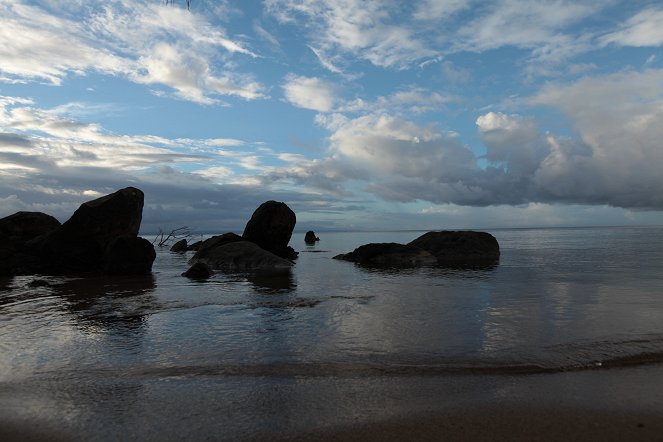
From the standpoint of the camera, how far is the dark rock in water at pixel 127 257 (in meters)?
25.0

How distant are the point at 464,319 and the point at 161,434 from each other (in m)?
8.76

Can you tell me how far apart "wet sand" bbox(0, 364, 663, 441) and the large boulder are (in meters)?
22.2

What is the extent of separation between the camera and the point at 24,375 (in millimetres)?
7145

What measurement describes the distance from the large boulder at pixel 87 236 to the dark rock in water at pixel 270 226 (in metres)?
9.99

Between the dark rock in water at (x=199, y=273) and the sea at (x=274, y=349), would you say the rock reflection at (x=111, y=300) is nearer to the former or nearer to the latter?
the sea at (x=274, y=349)

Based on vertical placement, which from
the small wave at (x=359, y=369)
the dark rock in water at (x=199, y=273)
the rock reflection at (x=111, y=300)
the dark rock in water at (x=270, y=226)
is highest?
the dark rock in water at (x=270, y=226)

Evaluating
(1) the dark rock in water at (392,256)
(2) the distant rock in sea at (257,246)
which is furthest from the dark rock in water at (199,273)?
(1) the dark rock in water at (392,256)

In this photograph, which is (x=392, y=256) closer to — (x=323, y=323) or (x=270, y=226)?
(x=270, y=226)

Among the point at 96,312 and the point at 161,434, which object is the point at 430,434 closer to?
the point at 161,434

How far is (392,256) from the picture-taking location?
3591cm

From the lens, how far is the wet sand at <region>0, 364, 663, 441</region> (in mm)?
4895

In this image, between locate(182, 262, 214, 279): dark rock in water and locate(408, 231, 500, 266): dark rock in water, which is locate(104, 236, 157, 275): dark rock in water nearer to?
locate(182, 262, 214, 279): dark rock in water

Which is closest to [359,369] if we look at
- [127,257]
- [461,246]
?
[127,257]

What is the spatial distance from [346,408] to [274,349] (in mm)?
3409
